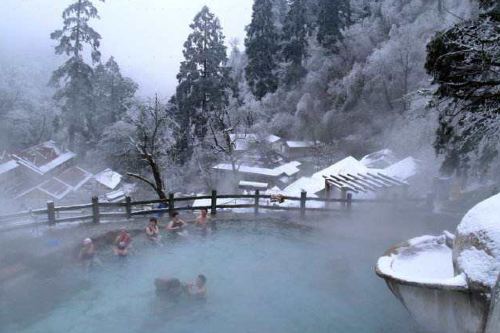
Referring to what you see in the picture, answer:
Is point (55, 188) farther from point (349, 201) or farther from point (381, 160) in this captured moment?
point (349, 201)

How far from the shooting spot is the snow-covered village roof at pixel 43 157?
37.6 m

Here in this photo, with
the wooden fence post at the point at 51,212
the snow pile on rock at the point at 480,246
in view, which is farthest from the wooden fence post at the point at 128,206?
the snow pile on rock at the point at 480,246

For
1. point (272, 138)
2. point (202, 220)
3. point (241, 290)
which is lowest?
point (241, 290)

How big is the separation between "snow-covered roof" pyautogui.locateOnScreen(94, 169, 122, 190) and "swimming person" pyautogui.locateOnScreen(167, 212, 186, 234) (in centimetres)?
2565

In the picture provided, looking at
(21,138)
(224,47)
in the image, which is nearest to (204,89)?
(224,47)

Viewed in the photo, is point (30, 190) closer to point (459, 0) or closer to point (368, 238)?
point (368, 238)

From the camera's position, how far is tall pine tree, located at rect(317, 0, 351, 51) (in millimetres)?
43750

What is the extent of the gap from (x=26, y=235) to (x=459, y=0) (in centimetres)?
3977

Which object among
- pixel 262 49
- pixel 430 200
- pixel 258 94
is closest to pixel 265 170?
pixel 258 94

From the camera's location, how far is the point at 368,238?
13.9m

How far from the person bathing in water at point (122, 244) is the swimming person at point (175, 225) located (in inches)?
Result: 65.9

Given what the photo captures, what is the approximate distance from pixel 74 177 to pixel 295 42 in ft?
90.4

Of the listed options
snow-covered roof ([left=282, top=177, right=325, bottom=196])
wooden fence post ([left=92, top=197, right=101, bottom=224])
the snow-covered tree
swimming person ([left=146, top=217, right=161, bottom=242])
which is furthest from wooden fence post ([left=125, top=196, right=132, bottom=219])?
snow-covered roof ([left=282, top=177, right=325, bottom=196])

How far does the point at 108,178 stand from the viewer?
38812 millimetres
